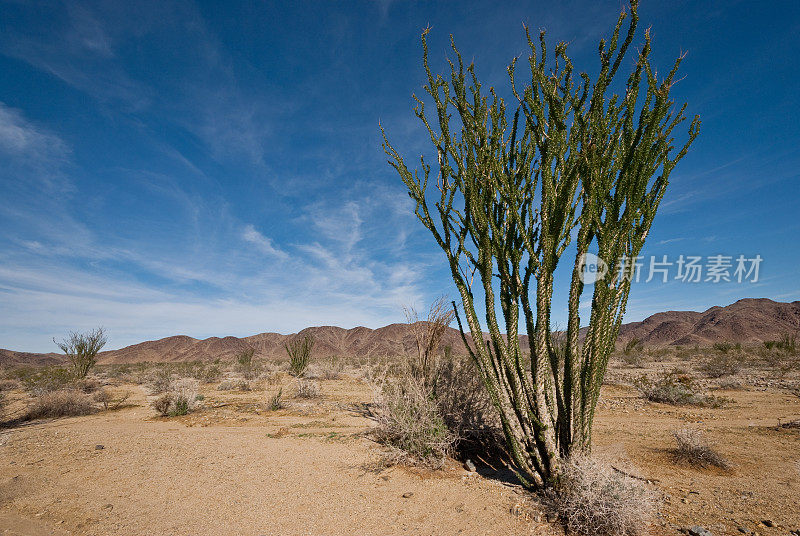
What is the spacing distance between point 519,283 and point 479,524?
2.33m

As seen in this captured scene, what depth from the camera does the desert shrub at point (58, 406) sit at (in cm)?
868

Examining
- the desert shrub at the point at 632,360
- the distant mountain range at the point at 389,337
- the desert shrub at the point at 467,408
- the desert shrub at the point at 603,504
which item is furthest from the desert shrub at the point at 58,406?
the distant mountain range at the point at 389,337

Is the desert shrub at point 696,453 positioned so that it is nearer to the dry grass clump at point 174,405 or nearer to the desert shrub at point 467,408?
the desert shrub at point 467,408

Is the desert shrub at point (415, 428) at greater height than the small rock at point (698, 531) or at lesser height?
greater

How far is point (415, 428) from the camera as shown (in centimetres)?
488

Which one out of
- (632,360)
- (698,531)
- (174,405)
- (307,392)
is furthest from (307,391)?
(632,360)

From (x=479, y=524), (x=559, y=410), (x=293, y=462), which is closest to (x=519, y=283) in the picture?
(x=559, y=410)

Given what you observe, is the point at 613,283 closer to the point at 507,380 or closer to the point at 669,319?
the point at 507,380

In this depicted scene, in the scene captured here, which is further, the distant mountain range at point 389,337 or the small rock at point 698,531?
the distant mountain range at point 389,337

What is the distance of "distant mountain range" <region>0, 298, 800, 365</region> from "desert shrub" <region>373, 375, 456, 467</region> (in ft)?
173

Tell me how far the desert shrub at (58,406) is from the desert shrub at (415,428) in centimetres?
869

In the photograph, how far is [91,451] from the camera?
215 inches

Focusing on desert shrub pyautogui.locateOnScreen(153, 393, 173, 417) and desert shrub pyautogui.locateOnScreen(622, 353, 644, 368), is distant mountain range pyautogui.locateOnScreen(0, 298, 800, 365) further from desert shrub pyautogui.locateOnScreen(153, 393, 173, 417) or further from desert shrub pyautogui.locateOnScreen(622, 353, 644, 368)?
desert shrub pyautogui.locateOnScreen(153, 393, 173, 417)

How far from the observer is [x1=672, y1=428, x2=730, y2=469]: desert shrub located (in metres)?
4.37
